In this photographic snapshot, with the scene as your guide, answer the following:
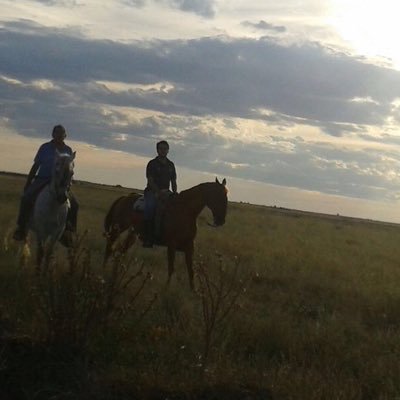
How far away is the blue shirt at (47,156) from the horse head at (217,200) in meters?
2.54

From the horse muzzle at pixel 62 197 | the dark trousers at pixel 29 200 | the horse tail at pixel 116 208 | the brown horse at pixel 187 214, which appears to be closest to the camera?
the horse muzzle at pixel 62 197

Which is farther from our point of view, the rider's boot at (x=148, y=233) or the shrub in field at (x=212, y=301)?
the rider's boot at (x=148, y=233)

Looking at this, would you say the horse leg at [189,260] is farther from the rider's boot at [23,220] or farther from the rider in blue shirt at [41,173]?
the rider's boot at [23,220]

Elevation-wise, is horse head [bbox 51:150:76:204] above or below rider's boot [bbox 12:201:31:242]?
above

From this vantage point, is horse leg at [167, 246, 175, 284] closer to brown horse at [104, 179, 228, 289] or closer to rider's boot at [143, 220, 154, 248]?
brown horse at [104, 179, 228, 289]

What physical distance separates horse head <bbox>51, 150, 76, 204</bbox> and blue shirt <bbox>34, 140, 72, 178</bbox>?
556 millimetres

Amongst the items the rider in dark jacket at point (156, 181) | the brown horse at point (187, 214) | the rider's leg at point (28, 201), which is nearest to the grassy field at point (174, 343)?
the rider's leg at point (28, 201)

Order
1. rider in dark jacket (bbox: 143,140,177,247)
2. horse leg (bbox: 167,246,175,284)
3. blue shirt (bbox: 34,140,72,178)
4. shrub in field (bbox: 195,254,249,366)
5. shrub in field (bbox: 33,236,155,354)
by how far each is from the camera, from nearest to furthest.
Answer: shrub in field (bbox: 195,254,249,366), shrub in field (bbox: 33,236,155,354), blue shirt (bbox: 34,140,72,178), horse leg (bbox: 167,246,175,284), rider in dark jacket (bbox: 143,140,177,247)

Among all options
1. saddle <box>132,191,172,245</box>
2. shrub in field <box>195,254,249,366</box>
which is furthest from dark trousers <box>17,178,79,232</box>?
shrub in field <box>195,254,249,366</box>

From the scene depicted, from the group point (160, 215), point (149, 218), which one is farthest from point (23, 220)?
point (160, 215)

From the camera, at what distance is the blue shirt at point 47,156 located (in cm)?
1103

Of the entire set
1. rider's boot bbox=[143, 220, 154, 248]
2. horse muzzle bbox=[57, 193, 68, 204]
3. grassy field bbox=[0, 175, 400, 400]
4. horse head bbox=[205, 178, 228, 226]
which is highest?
horse head bbox=[205, 178, 228, 226]

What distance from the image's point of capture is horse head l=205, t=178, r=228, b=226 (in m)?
11.7

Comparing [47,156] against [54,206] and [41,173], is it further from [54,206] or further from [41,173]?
[54,206]
